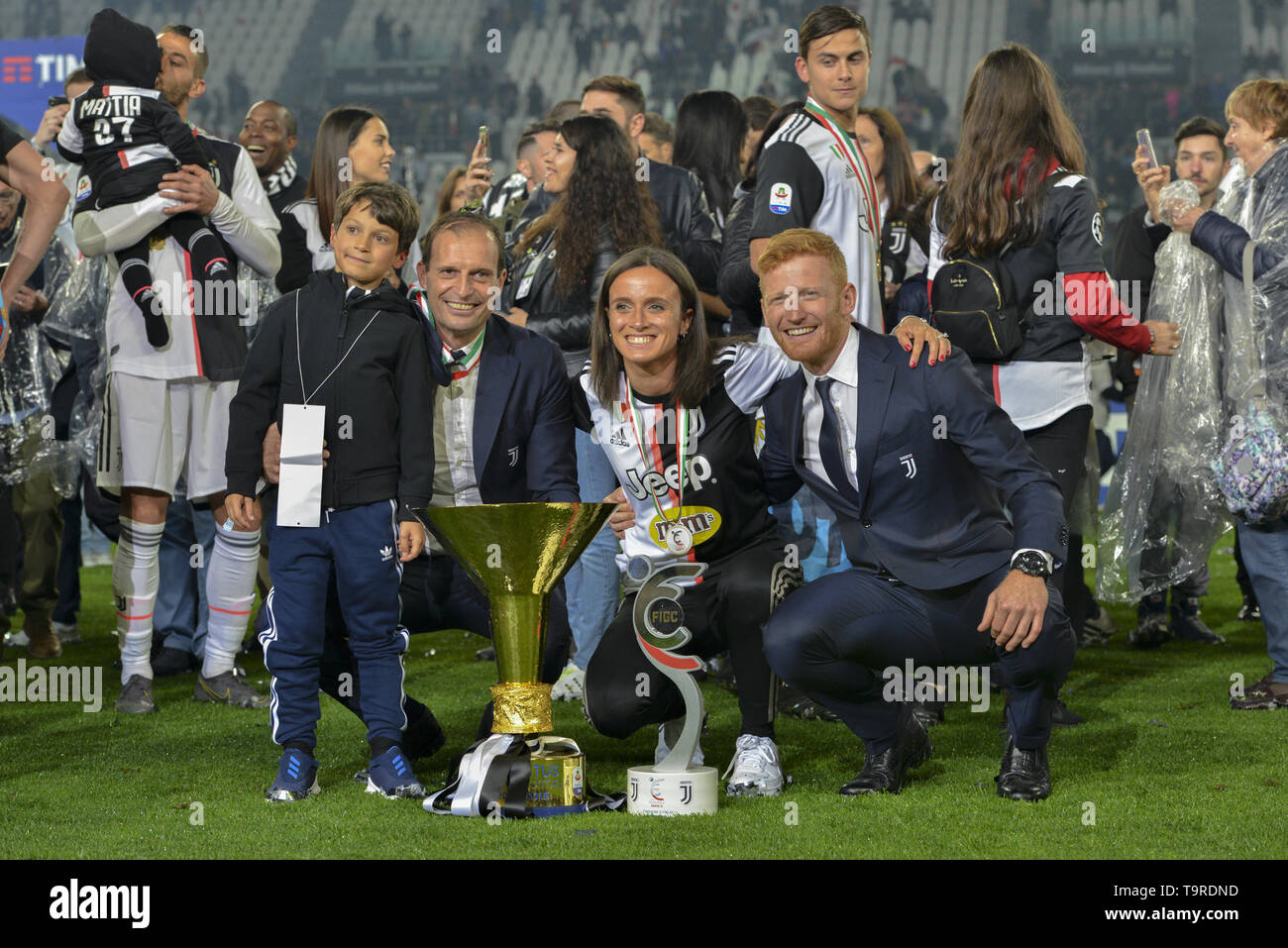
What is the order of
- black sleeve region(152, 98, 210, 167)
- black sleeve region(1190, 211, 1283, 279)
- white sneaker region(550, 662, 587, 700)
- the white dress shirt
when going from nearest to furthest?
the white dress shirt < black sleeve region(152, 98, 210, 167) < black sleeve region(1190, 211, 1283, 279) < white sneaker region(550, 662, 587, 700)

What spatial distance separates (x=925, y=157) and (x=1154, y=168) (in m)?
2.77

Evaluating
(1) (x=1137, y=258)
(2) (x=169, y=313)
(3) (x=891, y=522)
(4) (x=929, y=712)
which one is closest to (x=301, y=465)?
(3) (x=891, y=522)

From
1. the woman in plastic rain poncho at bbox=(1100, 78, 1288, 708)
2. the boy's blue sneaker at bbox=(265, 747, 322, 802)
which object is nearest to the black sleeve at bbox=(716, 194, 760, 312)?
the woman in plastic rain poncho at bbox=(1100, 78, 1288, 708)

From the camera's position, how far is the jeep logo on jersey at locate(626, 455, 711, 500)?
139 inches

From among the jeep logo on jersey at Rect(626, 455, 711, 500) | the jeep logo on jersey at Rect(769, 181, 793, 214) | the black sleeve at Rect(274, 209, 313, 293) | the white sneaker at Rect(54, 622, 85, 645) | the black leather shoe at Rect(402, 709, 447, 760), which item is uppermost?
the jeep logo on jersey at Rect(769, 181, 793, 214)

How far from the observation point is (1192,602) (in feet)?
19.4

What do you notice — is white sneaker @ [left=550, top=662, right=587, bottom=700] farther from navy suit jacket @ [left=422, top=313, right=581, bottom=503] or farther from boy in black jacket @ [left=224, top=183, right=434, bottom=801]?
boy in black jacket @ [left=224, top=183, right=434, bottom=801]

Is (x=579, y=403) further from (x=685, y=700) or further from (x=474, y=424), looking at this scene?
(x=685, y=700)

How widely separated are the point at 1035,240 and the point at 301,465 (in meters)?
2.02

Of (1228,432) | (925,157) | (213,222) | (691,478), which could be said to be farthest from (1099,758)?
(925,157)

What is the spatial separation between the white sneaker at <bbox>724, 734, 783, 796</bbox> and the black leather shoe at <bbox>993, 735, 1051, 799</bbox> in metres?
0.51

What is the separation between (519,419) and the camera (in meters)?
3.58

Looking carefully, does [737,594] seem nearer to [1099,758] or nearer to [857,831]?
[857,831]

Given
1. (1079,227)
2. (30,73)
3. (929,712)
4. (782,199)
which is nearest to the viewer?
(1079,227)
